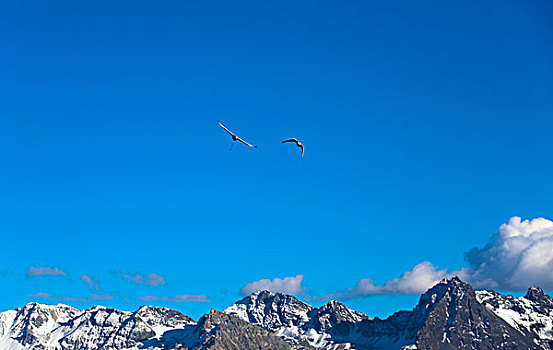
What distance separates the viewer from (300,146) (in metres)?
69.1

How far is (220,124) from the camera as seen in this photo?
67.3 meters

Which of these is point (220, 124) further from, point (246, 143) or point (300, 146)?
point (300, 146)

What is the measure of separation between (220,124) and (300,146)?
781 centimetres

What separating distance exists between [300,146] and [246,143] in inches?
210

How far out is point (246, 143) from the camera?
67250 mm

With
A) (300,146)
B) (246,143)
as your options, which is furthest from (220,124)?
(300,146)

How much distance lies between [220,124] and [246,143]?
294cm
